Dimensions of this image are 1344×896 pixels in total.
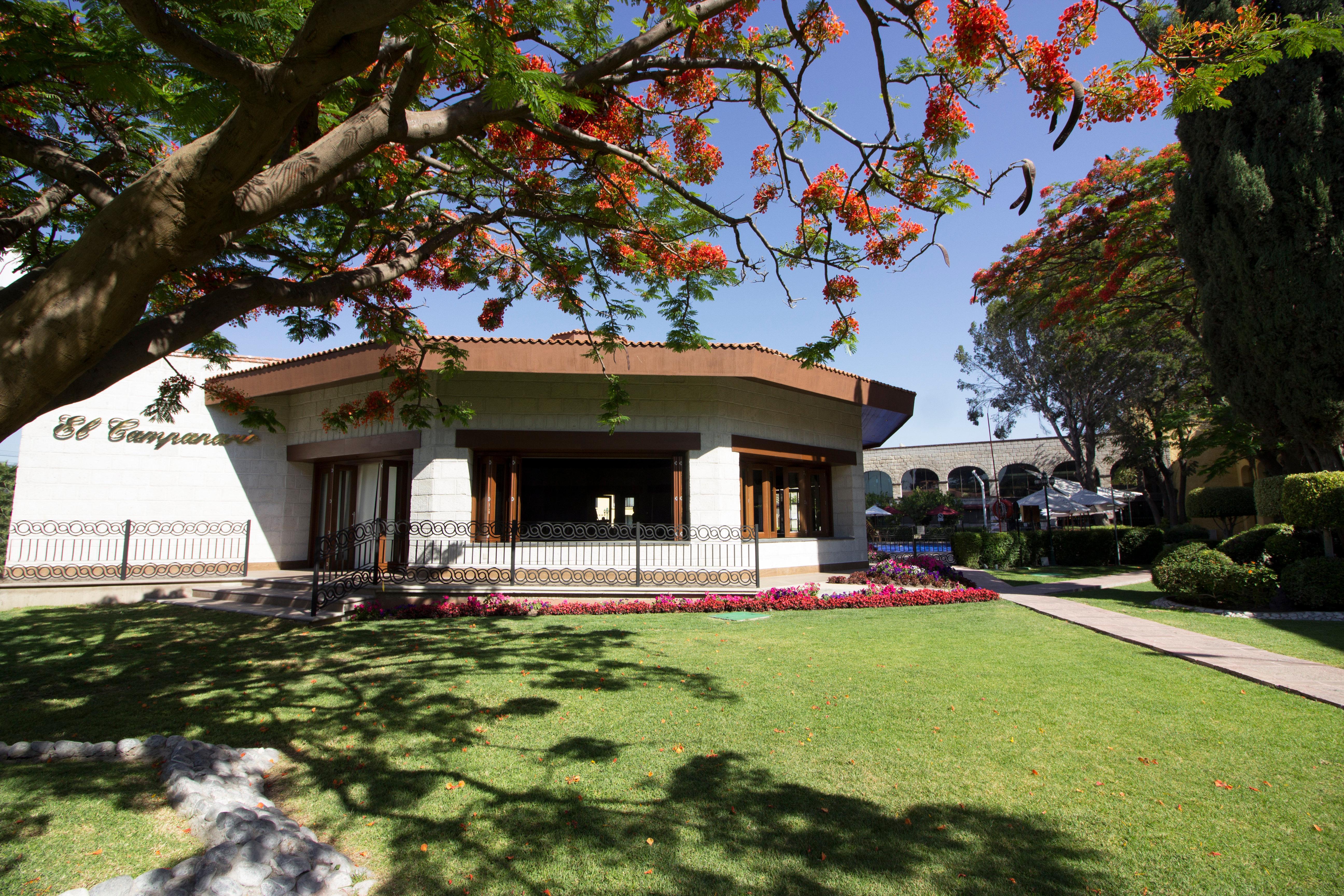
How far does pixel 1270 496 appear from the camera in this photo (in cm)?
1151

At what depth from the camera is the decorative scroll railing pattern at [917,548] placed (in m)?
21.6

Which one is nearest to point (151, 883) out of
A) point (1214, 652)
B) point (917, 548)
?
point (1214, 652)

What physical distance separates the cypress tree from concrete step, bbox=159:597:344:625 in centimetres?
1561

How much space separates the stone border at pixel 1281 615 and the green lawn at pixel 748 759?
3987 mm

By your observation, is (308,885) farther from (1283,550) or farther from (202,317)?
(1283,550)

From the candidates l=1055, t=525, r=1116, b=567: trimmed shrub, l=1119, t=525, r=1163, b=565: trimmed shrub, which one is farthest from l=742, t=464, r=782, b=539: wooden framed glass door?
l=1119, t=525, r=1163, b=565: trimmed shrub

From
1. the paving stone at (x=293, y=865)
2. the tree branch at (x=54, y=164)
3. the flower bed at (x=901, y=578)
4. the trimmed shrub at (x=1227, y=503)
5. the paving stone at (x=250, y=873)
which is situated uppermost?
the tree branch at (x=54, y=164)

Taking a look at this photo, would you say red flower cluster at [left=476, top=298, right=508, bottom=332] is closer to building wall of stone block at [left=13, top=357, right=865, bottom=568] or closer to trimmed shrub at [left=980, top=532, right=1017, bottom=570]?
building wall of stone block at [left=13, top=357, right=865, bottom=568]

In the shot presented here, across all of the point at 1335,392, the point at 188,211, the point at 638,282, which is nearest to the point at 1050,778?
the point at 188,211

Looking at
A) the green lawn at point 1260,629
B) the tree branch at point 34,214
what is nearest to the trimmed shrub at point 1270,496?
the green lawn at point 1260,629

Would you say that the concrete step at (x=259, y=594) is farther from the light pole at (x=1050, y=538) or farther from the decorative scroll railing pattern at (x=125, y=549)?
the light pole at (x=1050, y=538)

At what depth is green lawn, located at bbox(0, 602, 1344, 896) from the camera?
9.24 ft

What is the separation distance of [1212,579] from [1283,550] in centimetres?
171

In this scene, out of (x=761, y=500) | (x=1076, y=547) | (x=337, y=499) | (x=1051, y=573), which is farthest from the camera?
(x=1076, y=547)
